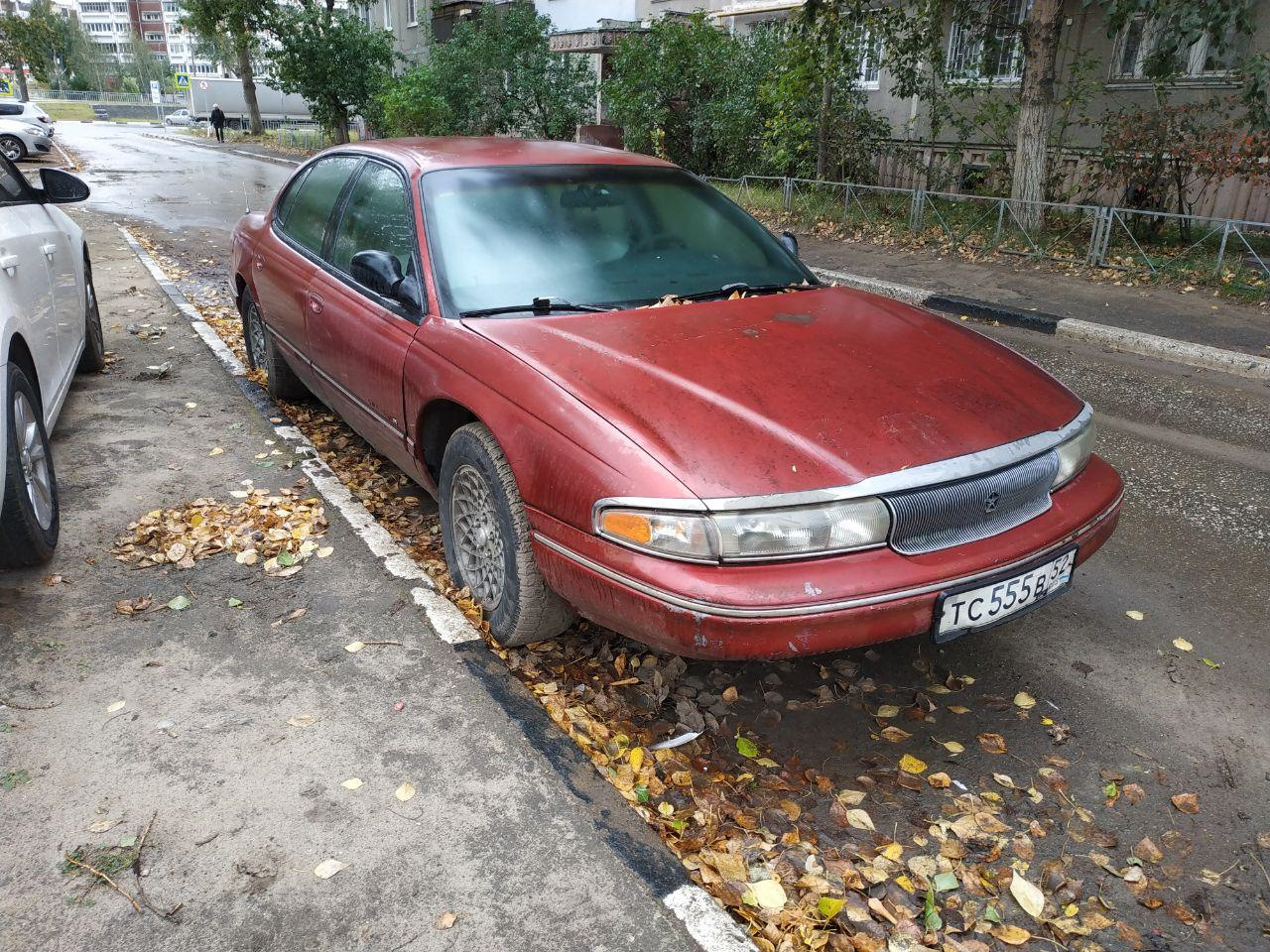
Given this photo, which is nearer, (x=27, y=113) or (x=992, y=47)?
(x=992, y=47)

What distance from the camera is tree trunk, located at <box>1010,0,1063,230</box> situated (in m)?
10.5

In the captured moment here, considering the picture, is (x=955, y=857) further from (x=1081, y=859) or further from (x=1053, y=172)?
(x=1053, y=172)

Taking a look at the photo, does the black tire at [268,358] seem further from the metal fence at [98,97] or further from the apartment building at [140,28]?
the apartment building at [140,28]

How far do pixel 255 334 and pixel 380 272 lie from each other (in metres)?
2.82

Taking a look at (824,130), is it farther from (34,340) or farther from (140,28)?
(140,28)

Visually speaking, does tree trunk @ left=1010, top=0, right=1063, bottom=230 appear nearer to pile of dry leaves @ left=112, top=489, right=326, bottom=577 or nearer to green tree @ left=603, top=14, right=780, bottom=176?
green tree @ left=603, top=14, right=780, bottom=176

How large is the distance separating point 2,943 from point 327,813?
28.9 inches

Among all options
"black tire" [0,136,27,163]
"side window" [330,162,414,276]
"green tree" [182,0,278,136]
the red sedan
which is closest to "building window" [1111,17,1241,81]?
the red sedan

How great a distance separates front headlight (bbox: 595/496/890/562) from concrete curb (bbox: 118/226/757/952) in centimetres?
76

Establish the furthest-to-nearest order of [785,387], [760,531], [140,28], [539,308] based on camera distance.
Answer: [140,28] → [539,308] → [785,387] → [760,531]

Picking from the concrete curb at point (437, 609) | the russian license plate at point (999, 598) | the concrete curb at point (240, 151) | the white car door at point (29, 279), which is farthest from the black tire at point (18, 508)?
the concrete curb at point (240, 151)

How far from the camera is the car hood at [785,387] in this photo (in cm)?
254

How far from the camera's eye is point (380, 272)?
352 centimetres

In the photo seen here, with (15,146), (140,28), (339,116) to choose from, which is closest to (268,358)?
(339,116)
